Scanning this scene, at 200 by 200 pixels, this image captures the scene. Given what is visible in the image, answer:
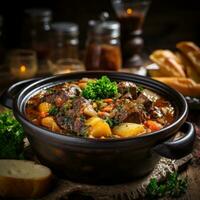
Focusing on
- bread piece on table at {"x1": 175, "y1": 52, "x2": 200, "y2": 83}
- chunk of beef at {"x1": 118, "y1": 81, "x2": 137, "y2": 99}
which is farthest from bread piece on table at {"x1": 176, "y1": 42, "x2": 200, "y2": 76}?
chunk of beef at {"x1": 118, "y1": 81, "x2": 137, "y2": 99}

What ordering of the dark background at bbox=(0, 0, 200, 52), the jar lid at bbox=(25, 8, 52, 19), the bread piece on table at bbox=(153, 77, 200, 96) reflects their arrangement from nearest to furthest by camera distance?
1. the bread piece on table at bbox=(153, 77, 200, 96)
2. the jar lid at bbox=(25, 8, 52, 19)
3. the dark background at bbox=(0, 0, 200, 52)

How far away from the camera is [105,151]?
2727 mm

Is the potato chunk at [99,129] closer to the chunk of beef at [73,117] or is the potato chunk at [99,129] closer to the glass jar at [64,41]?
the chunk of beef at [73,117]

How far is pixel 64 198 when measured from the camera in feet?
9.57

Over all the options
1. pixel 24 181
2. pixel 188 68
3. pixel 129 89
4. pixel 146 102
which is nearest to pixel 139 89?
pixel 129 89

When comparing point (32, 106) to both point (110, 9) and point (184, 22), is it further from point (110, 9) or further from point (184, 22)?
point (184, 22)

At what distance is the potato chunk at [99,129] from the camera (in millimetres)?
2863

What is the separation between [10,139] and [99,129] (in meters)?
0.73

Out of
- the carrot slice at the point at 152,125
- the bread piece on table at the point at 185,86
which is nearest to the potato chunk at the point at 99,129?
the carrot slice at the point at 152,125

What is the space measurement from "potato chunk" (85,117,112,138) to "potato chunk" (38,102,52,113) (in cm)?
40

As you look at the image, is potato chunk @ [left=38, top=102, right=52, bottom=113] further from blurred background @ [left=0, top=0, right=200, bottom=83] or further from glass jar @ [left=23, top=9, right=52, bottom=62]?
glass jar @ [left=23, top=9, right=52, bottom=62]

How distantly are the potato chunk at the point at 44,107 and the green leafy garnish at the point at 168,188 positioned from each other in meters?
0.80

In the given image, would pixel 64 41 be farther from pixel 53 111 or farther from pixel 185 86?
pixel 53 111

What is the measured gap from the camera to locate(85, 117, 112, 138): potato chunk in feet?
9.39
